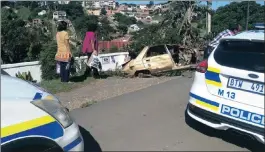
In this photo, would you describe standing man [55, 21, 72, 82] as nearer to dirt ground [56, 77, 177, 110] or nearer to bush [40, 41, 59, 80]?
dirt ground [56, 77, 177, 110]

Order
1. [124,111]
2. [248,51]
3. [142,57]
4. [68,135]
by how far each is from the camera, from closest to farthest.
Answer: [68,135] < [248,51] < [124,111] < [142,57]

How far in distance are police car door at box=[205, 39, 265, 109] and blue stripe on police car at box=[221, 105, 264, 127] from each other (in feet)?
0.32

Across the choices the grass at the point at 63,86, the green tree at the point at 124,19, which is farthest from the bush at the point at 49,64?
the green tree at the point at 124,19

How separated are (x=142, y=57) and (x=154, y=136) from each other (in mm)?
6669

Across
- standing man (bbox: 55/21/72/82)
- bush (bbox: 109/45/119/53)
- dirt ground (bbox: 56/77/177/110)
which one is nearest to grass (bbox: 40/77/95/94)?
dirt ground (bbox: 56/77/177/110)

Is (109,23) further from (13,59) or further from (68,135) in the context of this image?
(68,135)

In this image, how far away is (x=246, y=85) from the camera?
395 centimetres

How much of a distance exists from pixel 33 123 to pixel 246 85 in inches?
94.0

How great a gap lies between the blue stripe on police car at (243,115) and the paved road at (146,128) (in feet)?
1.41

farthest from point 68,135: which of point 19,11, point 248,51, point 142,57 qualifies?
point 19,11

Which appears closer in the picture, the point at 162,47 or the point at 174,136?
the point at 174,136

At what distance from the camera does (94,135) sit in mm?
4523

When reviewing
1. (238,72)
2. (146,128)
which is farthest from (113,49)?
(238,72)

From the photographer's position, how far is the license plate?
3.84 m
